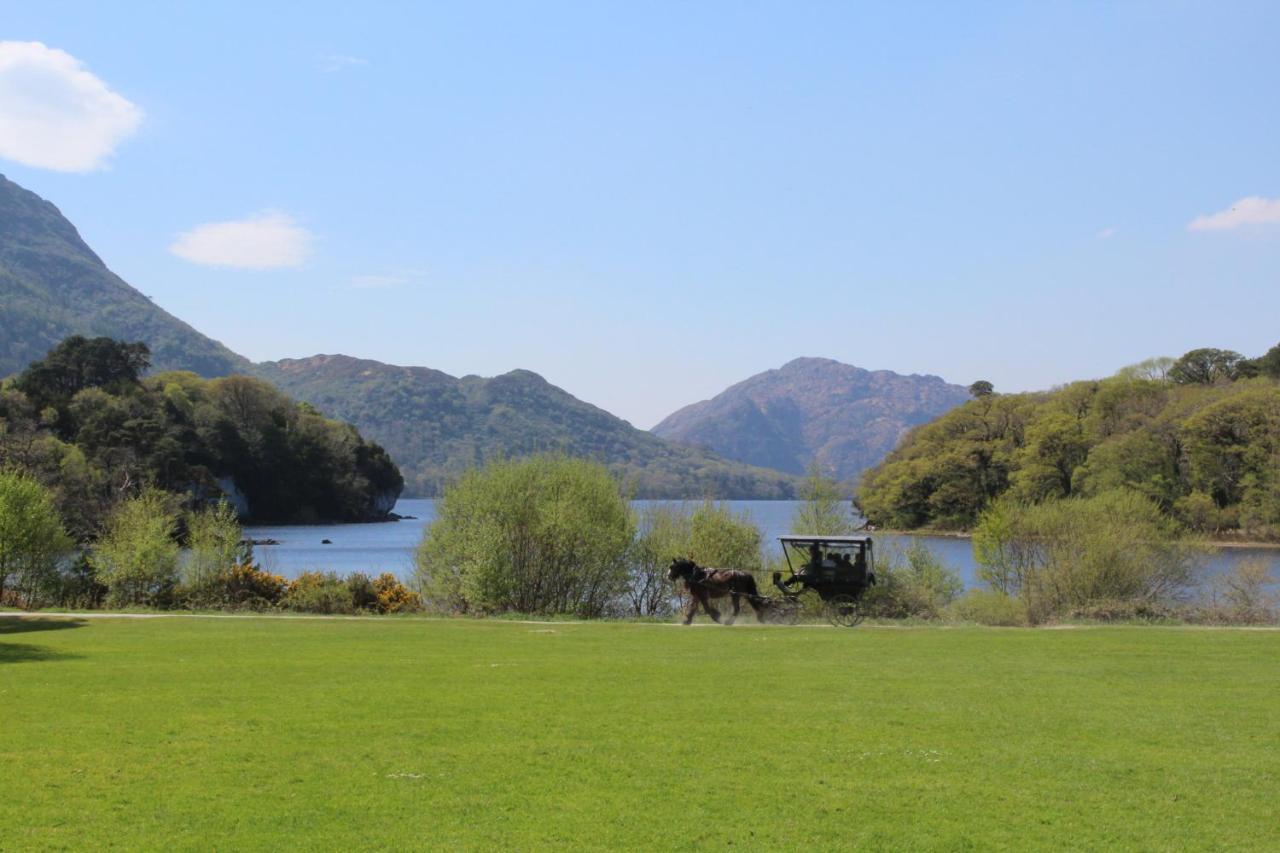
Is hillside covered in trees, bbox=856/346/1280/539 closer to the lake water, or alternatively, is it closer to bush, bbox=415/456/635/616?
the lake water

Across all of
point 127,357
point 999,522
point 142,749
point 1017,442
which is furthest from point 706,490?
point 127,357

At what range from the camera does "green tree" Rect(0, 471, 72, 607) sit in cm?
3619

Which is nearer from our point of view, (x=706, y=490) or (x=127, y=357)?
(x=706, y=490)

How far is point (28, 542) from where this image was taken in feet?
121

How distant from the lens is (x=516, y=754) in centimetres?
1221

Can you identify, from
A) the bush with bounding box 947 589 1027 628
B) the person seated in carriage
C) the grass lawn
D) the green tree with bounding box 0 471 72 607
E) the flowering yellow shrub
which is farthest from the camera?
the flowering yellow shrub

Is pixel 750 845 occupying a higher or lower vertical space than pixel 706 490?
lower

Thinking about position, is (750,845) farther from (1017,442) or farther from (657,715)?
(1017,442)

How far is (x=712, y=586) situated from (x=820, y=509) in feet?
53.7

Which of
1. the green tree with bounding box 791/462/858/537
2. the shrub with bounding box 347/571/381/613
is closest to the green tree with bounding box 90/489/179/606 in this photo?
the shrub with bounding box 347/571/381/613

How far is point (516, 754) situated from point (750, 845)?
12.6ft

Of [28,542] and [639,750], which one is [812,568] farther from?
[28,542]

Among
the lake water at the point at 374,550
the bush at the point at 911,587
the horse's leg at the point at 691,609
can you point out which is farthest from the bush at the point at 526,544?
the bush at the point at 911,587

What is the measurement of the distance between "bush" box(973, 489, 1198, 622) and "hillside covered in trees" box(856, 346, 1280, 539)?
84.2ft
